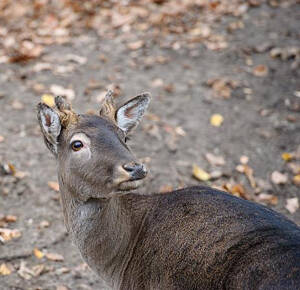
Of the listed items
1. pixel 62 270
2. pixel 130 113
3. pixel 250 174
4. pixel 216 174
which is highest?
pixel 130 113

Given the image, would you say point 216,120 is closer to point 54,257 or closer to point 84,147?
point 54,257

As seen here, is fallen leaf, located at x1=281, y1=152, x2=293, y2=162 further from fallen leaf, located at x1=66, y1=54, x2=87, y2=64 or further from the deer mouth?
the deer mouth

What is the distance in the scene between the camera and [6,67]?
877cm

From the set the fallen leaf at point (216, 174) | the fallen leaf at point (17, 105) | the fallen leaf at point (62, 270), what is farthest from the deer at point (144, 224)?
the fallen leaf at point (17, 105)

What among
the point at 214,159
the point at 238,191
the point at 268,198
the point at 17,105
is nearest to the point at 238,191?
the point at 238,191

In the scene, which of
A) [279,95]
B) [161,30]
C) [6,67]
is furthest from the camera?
[161,30]

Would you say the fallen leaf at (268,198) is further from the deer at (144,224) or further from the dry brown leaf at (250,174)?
the deer at (144,224)

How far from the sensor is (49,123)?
14.0 ft

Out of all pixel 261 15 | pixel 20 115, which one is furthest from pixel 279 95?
pixel 20 115

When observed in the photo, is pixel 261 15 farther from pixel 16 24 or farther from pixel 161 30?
pixel 16 24

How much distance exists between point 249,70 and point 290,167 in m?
2.37

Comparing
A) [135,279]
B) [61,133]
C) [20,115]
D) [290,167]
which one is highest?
[61,133]

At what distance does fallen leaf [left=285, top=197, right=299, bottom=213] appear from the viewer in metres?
6.29

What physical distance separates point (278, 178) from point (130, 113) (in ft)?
9.23
